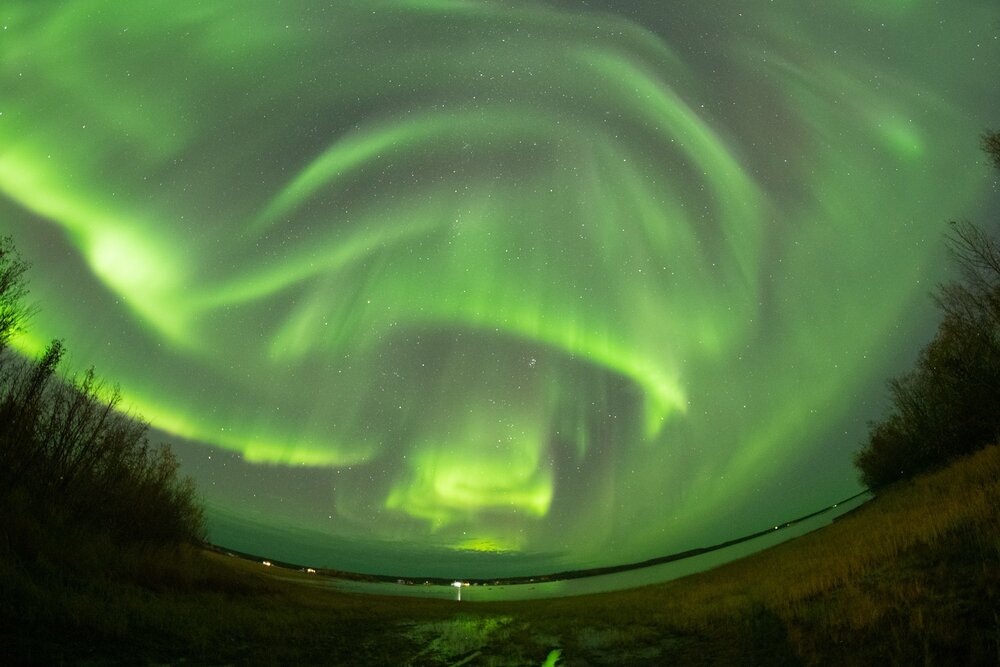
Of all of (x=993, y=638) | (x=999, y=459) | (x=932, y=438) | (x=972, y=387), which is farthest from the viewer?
(x=932, y=438)

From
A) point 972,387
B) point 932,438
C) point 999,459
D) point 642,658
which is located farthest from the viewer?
point 932,438

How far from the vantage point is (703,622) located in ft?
54.4

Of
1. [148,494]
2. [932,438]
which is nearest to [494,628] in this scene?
[148,494]

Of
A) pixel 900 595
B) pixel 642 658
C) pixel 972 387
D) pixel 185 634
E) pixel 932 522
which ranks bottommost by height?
pixel 185 634

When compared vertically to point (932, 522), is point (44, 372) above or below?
above

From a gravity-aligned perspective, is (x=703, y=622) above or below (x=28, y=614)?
above

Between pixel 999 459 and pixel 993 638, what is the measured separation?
23.7 m

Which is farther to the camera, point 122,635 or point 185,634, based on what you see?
point 185,634

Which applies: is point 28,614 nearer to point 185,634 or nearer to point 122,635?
point 122,635

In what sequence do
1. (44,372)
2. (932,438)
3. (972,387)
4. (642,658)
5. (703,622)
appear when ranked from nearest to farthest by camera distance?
(642,658) → (703,622) → (44,372) → (972,387) → (932,438)

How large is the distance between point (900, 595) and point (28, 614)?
19.4 meters

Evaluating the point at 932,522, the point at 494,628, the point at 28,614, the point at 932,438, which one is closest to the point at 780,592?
the point at 932,522

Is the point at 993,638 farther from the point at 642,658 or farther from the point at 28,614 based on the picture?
the point at 28,614

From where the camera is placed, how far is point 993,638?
8.61 m
